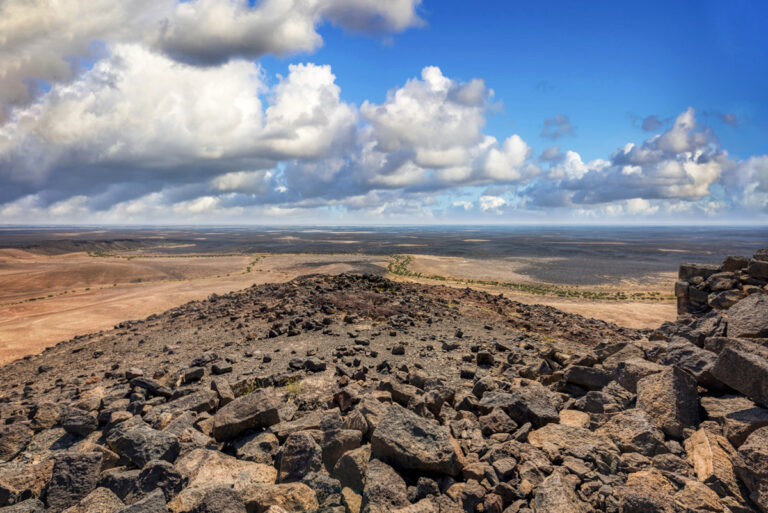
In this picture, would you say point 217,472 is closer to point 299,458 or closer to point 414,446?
point 299,458

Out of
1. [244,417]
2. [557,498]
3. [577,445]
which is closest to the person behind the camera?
[557,498]

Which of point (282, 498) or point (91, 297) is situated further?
point (91, 297)

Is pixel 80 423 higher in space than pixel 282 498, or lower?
lower

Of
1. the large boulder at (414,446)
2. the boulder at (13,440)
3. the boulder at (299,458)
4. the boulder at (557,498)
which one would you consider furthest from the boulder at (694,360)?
the boulder at (13,440)

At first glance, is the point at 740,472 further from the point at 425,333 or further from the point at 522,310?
Answer: the point at 522,310

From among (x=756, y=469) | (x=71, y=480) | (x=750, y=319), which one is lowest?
(x=71, y=480)

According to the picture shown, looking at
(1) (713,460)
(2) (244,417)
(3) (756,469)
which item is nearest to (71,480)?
(2) (244,417)
